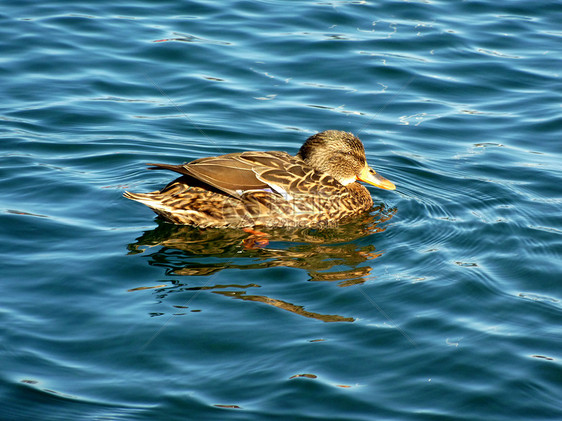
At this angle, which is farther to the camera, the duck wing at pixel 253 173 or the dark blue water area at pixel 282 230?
the duck wing at pixel 253 173

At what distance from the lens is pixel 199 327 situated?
5844mm

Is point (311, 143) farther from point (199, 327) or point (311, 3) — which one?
point (311, 3)

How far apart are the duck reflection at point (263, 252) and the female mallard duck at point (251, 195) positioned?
125 mm

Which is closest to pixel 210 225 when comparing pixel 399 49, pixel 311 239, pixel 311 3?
pixel 311 239

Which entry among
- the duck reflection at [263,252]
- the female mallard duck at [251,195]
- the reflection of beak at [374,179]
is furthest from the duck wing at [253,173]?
the reflection of beak at [374,179]

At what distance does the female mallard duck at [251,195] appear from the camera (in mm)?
7586

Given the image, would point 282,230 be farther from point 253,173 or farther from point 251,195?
point 253,173

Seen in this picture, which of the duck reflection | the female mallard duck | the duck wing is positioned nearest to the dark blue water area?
the duck reflection

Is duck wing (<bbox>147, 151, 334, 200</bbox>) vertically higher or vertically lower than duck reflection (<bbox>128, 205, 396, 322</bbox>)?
higher

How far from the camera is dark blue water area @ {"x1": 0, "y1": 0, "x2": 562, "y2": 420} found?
529 cm

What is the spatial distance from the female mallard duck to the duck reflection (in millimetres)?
125

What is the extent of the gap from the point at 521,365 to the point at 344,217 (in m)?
3.05

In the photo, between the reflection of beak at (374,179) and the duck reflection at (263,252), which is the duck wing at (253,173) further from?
the reflection of beak at (374,179)

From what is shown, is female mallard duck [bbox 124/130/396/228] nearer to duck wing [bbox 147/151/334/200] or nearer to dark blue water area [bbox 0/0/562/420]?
duck wing [bbox 147/151/334/200]
